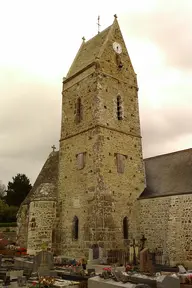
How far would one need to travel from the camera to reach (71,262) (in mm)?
14414

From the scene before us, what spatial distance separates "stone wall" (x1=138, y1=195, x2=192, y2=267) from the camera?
14945 mm

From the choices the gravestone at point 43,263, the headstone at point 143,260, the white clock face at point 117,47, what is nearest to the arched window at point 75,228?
the gravestone at point 43,263

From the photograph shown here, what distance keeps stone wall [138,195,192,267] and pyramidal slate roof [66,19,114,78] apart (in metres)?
9.83

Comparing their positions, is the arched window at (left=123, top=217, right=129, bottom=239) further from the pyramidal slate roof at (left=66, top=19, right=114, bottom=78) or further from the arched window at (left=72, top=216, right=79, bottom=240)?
the pyramidal slate roof at (left=66, top=19, right=114, bottom=78)

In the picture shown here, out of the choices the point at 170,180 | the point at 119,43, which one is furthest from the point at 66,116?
the point at 170,180

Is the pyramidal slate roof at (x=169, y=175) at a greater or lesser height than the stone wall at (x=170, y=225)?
greater

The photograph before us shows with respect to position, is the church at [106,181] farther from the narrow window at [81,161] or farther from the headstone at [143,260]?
the headstone at [143,260]

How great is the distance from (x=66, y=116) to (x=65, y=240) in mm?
8076

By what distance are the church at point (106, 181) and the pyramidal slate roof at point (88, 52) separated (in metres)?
0.10

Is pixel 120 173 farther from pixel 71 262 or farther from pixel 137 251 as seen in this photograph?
pixel 71 262

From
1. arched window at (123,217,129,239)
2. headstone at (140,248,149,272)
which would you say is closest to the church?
arched window at (123,217,129,239)

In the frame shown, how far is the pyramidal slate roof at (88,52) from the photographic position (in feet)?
64.4

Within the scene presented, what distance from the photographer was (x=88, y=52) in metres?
20.8

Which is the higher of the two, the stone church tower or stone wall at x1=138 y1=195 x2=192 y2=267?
the stone church tower
